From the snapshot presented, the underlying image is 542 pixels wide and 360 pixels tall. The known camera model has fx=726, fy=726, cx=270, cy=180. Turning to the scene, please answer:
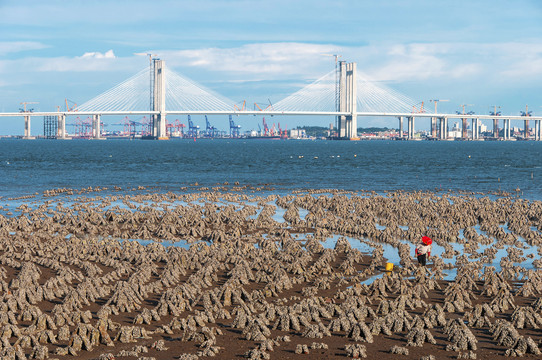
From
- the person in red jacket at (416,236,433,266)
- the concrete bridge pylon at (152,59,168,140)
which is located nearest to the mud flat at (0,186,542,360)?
the person in red jacket at (416,236,433,266)

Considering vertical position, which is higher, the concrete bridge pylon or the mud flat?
the concrete bridge pylon

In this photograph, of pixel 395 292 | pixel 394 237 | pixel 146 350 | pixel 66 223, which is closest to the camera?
pixel 146 350

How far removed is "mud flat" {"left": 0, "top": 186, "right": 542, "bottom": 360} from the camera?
12148 mm

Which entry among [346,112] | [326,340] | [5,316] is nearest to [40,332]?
[5,316]

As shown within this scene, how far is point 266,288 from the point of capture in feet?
51.8

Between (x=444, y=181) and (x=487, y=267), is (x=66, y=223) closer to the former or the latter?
(x=487, y=267)

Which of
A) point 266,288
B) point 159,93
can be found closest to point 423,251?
point 266,288

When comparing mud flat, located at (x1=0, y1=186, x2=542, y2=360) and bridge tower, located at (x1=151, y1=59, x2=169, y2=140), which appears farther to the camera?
bridge tower, located at (x1=151, y1=59, x2=169, y2=140)

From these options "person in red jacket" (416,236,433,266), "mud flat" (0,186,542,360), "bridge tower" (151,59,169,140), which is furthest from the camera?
"bridge tower" (151,59,169,140)

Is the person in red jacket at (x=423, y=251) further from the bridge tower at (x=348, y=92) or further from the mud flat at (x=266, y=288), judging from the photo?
the bridge tower at (x=348, y=92)

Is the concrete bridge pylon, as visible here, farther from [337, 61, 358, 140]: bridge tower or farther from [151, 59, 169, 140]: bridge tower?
[337, 61, 358, 140]: bridge tower

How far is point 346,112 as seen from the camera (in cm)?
17675

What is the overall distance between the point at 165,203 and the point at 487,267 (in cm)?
1952

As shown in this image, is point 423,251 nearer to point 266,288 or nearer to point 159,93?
point 266,288
